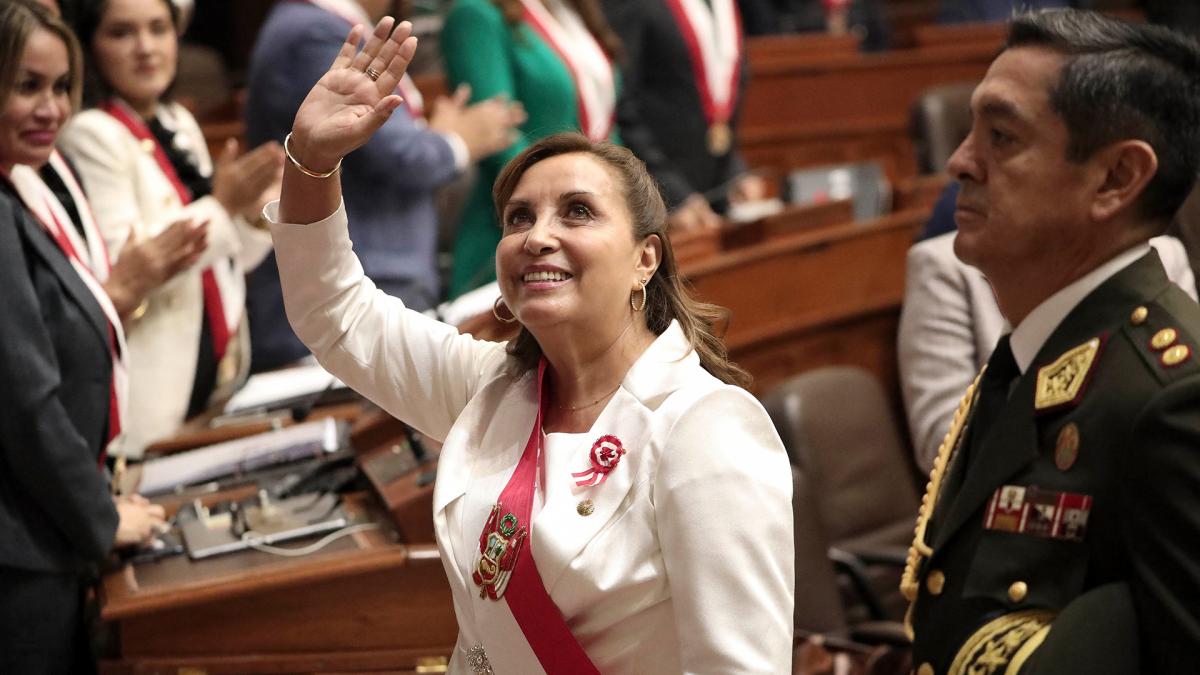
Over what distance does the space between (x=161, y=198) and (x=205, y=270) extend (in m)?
0.15

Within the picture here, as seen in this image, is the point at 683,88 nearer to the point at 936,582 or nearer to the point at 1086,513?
the point at 936,582

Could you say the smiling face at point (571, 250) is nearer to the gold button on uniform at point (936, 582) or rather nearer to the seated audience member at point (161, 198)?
the gold button on uniform at point (936, 582)

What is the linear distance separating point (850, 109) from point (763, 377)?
247 cm

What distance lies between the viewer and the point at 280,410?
253cm

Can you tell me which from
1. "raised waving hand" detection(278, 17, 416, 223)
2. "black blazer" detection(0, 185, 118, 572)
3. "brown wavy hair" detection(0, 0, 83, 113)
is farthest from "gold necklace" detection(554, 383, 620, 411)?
"brown wavy hair" detection(0, 0, 83, 113)

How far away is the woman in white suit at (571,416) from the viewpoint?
4.46 ft

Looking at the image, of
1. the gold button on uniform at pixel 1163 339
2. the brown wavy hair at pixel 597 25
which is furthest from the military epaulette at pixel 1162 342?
the brown wavy hair at pixel 597 25

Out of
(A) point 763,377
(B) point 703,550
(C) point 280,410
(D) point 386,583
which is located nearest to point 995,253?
(B) point 703,550

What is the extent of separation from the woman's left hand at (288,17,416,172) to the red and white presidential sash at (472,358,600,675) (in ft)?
1.28

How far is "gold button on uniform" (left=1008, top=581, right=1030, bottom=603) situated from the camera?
1447mm

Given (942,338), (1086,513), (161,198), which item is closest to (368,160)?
(161,198)

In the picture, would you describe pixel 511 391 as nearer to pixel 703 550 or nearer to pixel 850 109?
pixel 703 550

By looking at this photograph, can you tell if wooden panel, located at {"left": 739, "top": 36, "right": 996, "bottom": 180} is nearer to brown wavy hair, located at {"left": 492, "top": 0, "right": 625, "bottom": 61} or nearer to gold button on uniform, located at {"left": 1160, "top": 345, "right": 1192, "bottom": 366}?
brown wavy hair, located at {"left": 492, "top": 0, "right": 625, "bottom": 61}

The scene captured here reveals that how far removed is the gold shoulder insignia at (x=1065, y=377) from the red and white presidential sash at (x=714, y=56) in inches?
Answer: 98.4
